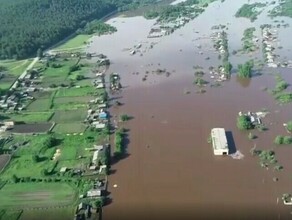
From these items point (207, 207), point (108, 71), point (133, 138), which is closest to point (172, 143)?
point (133, 138)

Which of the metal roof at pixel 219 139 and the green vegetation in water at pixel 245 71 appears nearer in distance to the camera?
the metal roof at pixel 219 139

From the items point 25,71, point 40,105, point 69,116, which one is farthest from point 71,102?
point 25,71

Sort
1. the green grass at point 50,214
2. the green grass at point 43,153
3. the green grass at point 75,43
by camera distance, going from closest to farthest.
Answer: the green grass at point 50,214, the green grass at point 43,153, the green grass at point 75,43

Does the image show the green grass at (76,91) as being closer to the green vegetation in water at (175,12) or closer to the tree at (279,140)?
the tree at (279,140)

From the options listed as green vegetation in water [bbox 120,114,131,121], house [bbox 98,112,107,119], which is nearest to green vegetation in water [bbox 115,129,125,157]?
green vegetation in water [bbox 120,114,131,121]

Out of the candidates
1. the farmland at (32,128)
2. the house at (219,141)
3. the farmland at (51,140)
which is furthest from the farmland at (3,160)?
the house at (219,141)

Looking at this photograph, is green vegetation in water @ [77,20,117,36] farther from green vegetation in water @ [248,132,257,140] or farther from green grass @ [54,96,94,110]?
green vegetation in water @ [248,132,257,140]
